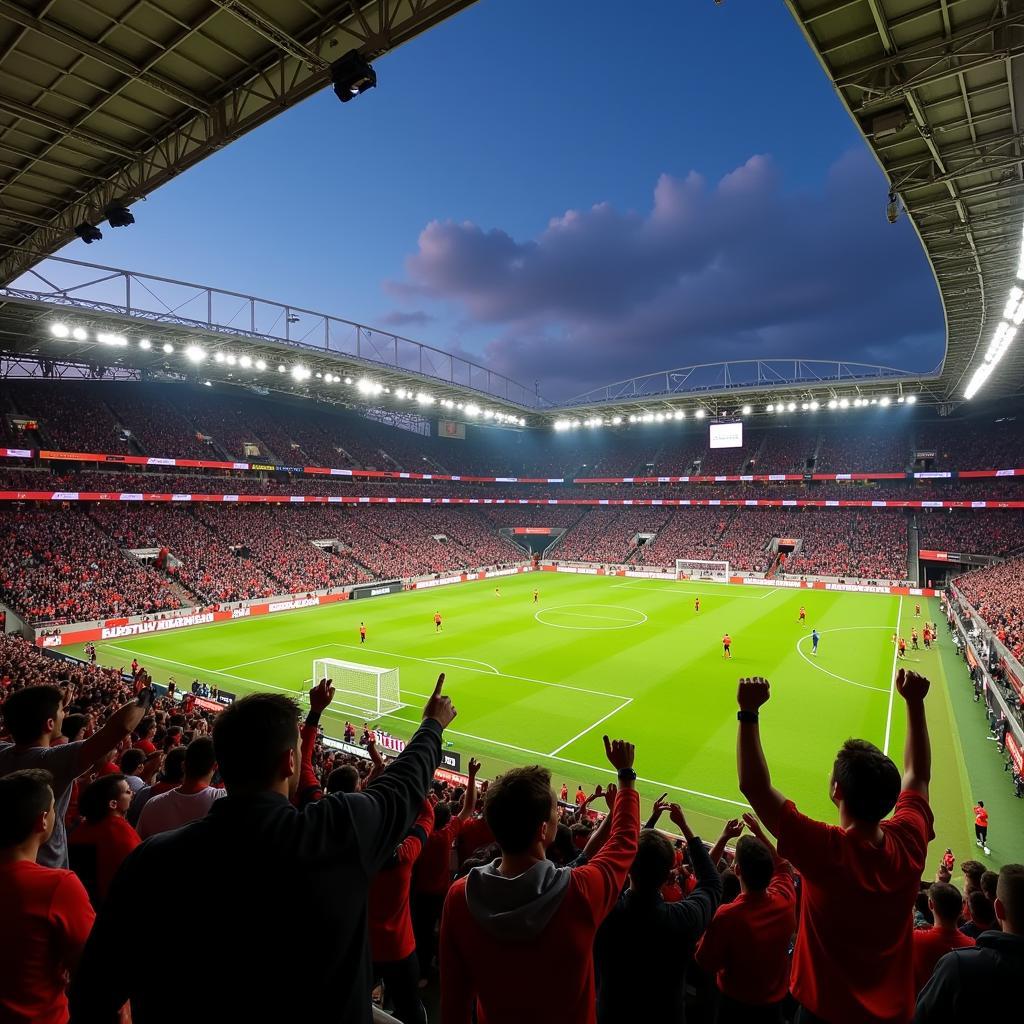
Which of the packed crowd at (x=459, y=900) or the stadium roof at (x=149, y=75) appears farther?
the stadium roof at (x=149, y=75)

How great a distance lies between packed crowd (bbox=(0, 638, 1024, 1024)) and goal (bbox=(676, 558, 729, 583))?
54966mm

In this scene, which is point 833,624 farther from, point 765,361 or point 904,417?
point 904,417

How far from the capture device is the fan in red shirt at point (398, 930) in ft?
14.4

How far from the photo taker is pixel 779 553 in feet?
189

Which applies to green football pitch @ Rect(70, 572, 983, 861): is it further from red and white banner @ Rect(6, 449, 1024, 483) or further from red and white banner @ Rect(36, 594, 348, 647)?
red and white banner @ Rect(6, 449, 1024, 483)

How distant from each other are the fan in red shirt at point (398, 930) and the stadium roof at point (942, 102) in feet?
49.0

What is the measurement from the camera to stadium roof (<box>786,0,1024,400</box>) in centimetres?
1156

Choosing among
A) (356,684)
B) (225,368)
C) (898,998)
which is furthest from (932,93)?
(225,368)

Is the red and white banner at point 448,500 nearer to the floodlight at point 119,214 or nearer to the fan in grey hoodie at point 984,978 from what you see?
the floodlight at point 119,214


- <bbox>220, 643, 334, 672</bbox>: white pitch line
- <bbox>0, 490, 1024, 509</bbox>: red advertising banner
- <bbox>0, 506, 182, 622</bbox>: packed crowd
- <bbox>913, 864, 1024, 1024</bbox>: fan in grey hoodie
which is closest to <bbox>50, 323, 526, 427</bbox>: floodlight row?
<bbox>0, 490, 1024, 509</bbox>: red advertising banner

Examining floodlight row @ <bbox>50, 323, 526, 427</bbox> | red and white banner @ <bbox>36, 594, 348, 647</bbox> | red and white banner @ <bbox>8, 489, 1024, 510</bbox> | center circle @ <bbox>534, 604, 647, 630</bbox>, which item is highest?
floodlight row @ <bbox>50, 323, 526, 427</bbox>

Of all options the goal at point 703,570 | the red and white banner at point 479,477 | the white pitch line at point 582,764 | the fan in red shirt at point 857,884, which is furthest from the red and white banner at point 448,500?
the fan in red shirt at point 857,884

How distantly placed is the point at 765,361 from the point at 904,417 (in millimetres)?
17877

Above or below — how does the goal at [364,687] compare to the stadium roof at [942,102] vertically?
below
